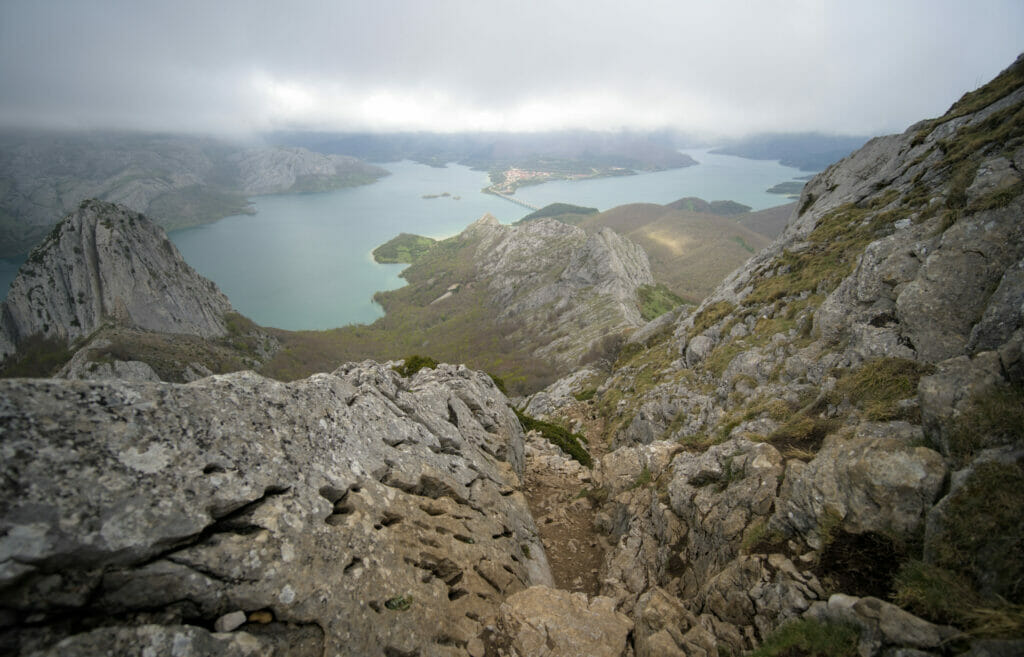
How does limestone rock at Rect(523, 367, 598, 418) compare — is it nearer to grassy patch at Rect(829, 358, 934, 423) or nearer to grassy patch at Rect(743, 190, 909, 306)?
grassy patch at Rect(743, 190, 909, 306)

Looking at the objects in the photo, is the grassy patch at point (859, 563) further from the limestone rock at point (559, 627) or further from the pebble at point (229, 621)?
the pebble at point (229, 621)

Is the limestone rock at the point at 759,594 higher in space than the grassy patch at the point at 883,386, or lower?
lower

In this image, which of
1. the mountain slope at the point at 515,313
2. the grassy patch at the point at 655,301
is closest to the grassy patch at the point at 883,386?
the mountain slope at the point at 515,313

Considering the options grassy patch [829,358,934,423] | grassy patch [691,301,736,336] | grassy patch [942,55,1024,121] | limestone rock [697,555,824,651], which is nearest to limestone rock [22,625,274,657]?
limestone rock [697,555,824,651]

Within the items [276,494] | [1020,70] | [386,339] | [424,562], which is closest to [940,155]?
[1020,70]

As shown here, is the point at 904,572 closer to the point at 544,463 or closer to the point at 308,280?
the point at 544,463

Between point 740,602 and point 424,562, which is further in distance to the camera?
point 424,562
